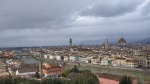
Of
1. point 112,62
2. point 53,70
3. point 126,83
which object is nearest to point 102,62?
point 112,62

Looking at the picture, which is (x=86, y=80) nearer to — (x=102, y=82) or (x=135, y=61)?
(x=102, y=82)

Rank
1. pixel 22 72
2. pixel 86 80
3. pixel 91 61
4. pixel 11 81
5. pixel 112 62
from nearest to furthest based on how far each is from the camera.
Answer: pixel 86 80, pixel 11 81, pixel 22 72, pixel 112 62, pixel 91 61

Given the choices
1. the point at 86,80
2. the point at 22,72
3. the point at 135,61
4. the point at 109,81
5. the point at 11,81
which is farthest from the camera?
the point at 135,61

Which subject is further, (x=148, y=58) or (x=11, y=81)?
(x=148, y=58)

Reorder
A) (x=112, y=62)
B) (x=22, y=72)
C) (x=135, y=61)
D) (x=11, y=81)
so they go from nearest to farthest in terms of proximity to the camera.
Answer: (x=11, y=81) < (x=22, y=72) < (x=135, y=61) < (x=112, y=62)

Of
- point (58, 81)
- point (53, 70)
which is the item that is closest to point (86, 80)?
point (58, 81)

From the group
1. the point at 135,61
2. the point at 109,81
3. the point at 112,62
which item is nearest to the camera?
the point at 109,81

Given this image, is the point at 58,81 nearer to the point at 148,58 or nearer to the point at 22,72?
the point at 22,72

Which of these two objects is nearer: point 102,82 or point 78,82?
point 78,82

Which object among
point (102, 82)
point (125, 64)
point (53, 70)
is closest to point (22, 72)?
point (53, 70)
